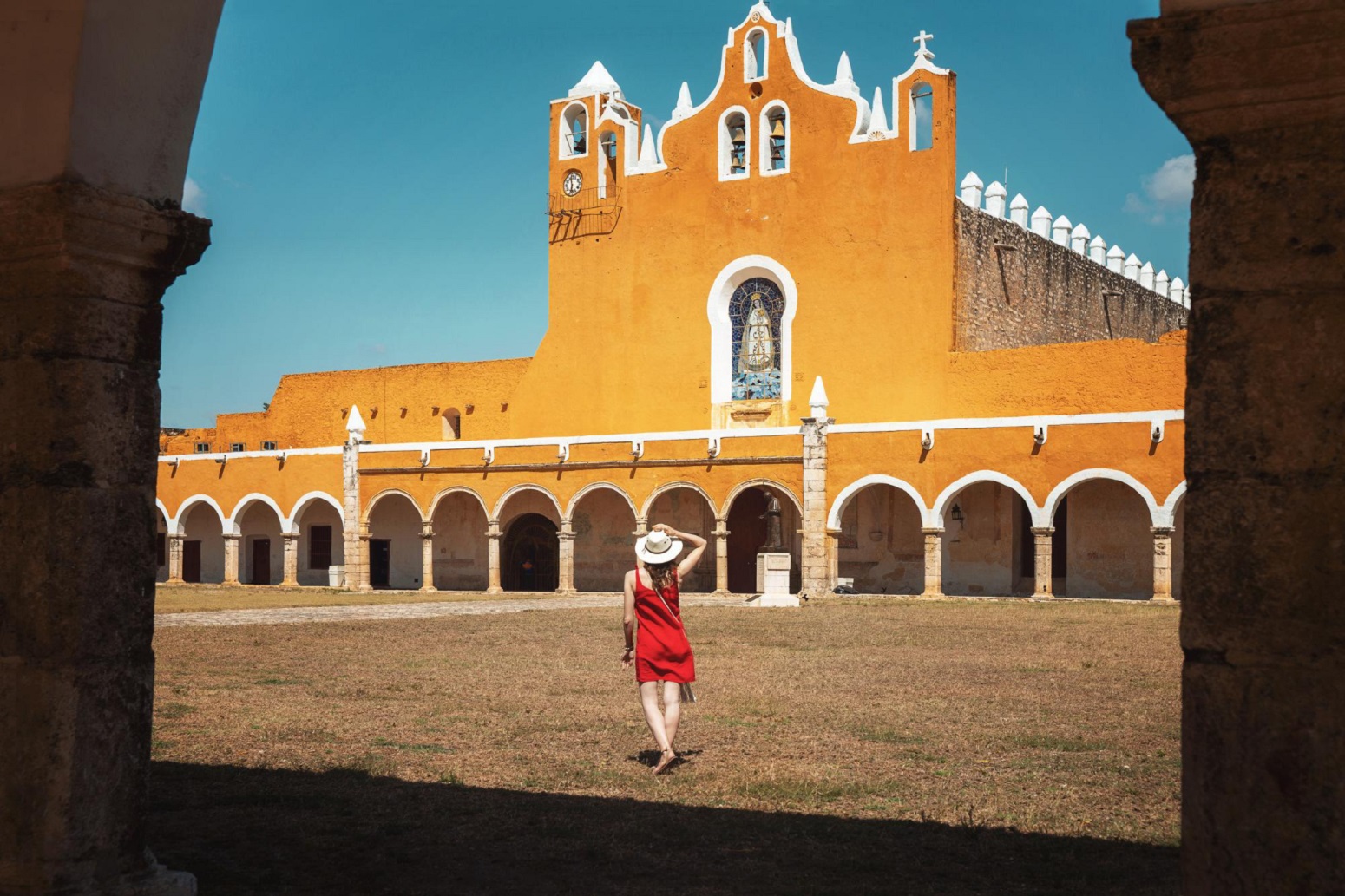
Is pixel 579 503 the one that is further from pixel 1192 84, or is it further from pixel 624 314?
pixel 1192 84

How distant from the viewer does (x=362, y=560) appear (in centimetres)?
3109

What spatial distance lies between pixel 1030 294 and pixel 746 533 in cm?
819

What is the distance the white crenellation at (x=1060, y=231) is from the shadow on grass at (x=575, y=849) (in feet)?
94.9

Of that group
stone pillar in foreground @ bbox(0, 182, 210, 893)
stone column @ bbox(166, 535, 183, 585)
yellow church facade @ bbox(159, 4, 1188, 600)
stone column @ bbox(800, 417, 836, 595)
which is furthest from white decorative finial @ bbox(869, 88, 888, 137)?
stone pillar in foreground @ bbox(0, 182, 210, 893)

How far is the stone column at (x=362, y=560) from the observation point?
3102 centimetres

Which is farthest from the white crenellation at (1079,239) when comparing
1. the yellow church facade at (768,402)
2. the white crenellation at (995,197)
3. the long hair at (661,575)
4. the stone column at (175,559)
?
the long hair at (661,575)

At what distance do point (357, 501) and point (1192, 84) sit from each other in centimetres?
2947

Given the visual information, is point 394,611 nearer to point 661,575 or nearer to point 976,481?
point 976,481

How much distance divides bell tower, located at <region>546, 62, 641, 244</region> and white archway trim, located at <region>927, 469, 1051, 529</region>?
9.83 meters

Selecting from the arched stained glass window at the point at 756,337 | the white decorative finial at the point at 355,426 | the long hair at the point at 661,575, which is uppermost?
the arched stained glass window at the point at 756,337

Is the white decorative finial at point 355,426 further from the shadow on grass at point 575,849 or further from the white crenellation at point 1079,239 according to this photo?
the shadow on grass at point 575,849

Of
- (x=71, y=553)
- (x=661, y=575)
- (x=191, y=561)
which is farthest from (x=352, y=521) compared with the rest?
(x=71, y=553)

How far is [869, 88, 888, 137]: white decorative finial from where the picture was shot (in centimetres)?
2759

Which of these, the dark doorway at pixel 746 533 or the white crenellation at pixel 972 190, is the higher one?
the white crenellation at pixel 972 190
